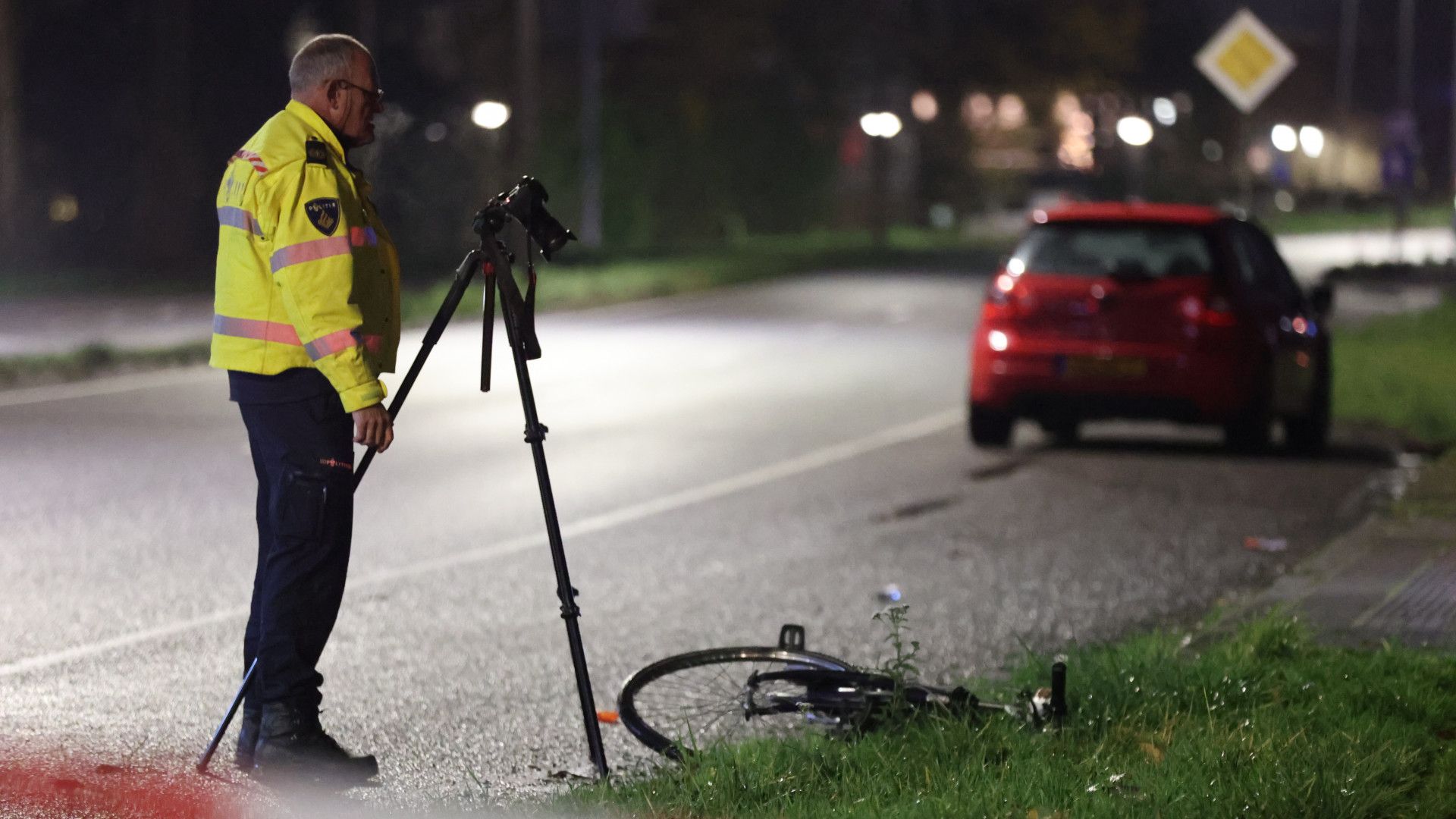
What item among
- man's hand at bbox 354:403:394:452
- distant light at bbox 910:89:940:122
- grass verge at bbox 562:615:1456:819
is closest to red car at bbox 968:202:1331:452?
grass verge at bbox 562:615:1456:819

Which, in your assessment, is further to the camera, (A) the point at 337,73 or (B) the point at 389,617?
(B) the point at 389,617

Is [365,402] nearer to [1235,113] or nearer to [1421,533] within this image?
[1421,533]

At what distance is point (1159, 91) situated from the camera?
286 feet

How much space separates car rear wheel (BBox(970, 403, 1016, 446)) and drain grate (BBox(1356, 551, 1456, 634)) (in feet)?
16.6

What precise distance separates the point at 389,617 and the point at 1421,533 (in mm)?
4723

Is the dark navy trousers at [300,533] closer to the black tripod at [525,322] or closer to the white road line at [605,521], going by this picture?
the black tripod at [525,322]

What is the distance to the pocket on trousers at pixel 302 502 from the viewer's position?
555 centimetres

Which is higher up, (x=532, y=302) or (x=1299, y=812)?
(x=532, y=302)

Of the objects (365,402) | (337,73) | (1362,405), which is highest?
(337,73)

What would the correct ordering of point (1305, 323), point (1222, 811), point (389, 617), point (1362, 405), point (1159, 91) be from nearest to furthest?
1. point (1222, 811)
2. point (389, 617)
3. point (1305, 323)
4. point (1362, 405)
5. point (1159, 91)

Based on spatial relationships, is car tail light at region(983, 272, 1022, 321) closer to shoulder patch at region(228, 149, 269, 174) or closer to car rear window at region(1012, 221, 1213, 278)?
car rear window at region(1012, 221, 1213, 278)

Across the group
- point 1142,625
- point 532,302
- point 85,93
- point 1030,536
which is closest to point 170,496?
point 1030,536

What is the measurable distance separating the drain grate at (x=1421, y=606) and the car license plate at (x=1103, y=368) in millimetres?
4286

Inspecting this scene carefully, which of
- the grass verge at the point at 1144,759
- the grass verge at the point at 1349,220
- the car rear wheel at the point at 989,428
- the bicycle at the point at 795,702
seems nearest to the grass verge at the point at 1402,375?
the car rear wheel at the point at 989,428
